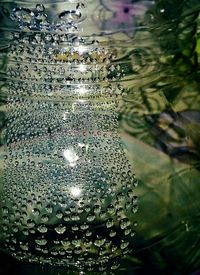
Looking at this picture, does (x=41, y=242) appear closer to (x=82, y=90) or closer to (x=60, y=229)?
(x=60, y=229)

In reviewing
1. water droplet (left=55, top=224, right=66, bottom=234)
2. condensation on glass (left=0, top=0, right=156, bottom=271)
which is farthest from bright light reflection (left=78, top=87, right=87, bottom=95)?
water droplet (left=55, top=224, right=66, bottom=234)

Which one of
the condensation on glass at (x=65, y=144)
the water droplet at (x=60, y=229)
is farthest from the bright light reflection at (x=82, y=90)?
the water droplet at (x=60, y=229)

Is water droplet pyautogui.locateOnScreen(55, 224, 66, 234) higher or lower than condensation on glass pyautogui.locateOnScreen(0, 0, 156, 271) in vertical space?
lower

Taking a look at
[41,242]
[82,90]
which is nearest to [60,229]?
[41,242]

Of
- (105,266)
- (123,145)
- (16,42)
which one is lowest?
(105,266)

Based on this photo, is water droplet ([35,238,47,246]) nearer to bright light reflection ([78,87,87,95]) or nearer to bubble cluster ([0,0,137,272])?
bubble cluster ([0,0,137,272])

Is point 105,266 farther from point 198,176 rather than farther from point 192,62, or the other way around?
point 192,62

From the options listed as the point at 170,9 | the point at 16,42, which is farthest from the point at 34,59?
the point at 170,9

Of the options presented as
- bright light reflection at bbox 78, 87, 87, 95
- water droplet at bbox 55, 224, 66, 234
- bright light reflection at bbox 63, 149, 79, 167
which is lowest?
water droplet at bbox 55, 224, 66, 234

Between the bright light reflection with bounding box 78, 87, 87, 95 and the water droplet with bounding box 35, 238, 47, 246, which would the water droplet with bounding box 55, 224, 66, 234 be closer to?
the water droplet with bounding box 35, 238, 47, 246
